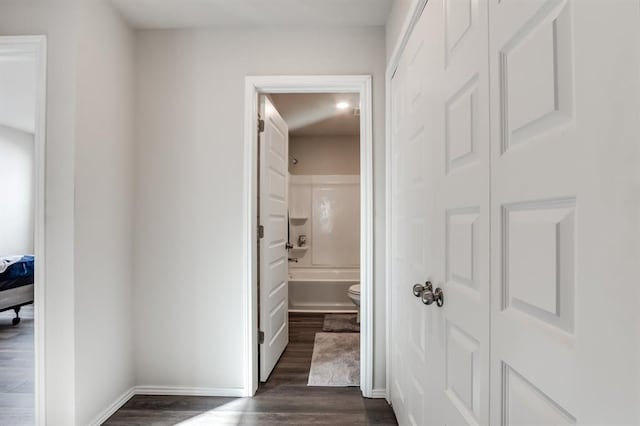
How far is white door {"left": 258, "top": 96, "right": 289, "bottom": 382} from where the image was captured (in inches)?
104

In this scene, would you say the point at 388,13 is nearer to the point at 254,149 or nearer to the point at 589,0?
the point at 254,149

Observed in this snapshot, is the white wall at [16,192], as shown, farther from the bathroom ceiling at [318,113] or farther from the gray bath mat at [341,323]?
the gray bath mat at [341,323]

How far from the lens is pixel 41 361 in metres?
1.89

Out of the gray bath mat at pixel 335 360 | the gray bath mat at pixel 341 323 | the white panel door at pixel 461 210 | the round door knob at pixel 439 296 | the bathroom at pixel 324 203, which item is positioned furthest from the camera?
the bathroom at pixel 324 203

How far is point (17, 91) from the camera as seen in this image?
3812mm

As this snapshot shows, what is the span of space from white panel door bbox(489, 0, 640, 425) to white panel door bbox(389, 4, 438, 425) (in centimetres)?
56

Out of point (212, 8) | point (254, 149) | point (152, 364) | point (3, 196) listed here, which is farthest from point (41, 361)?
point (3, 196)

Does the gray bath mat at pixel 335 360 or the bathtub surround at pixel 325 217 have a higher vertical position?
the bathtub surround at pixel 325 217

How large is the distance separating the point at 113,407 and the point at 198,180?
1.51 metres

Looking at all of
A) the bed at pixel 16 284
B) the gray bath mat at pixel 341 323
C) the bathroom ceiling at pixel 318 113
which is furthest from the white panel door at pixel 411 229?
the bed at pixel 16 284

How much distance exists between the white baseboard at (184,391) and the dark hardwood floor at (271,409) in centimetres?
4

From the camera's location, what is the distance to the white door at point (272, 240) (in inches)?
104

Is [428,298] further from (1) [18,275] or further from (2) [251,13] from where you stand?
(1) [18,275]

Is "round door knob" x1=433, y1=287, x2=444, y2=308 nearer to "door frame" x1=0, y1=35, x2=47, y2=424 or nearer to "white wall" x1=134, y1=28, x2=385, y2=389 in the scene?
"white wall" x1=134, y1=28, x2=385, y2=389
